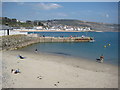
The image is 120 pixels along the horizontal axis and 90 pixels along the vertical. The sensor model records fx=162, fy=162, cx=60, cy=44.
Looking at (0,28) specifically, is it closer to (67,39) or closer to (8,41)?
(8,41)

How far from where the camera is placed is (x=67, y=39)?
46781 mm

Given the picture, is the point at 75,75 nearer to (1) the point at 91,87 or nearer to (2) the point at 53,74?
(2) the point at 53,74

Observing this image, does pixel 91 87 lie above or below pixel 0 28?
below

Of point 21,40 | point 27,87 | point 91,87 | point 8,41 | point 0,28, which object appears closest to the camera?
point 27,87

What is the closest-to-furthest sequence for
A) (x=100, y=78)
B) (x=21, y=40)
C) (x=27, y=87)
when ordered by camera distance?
(x=27, y=87) → (x=100, y=78) → (x=21, y=40)

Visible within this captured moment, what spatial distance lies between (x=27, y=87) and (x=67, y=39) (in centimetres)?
3710

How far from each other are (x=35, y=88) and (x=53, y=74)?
3.25m

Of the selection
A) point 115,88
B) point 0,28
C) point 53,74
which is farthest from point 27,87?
point 0,28

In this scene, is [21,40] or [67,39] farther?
[67,39]

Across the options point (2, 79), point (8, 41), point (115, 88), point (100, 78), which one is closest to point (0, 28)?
point (8, 41)

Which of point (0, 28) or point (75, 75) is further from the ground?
point (0, 28)

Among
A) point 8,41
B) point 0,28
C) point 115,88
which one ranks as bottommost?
point 115,88

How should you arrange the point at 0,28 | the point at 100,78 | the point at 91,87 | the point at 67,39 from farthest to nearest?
the point at 67,39 → the point at 0,28 → the point at 100,78 → the point at 91,87

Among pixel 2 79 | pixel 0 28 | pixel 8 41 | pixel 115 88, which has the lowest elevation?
pixel 115 88
